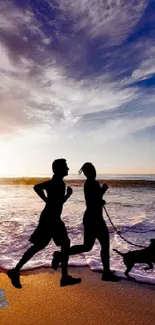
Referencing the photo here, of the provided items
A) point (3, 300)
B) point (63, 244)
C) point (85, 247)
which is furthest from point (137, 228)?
point (3, 300)

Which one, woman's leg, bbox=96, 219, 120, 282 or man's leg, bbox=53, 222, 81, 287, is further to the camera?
woman's leg, bbox=96, 219, 120, 282

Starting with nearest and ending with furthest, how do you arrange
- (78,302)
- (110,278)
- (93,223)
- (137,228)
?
1. (78,302)
2. (93,223)
3. (110,278)
4. (137,228)

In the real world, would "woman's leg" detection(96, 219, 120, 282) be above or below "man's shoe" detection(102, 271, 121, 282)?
above

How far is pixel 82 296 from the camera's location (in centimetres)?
422

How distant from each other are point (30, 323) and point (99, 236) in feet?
5.30

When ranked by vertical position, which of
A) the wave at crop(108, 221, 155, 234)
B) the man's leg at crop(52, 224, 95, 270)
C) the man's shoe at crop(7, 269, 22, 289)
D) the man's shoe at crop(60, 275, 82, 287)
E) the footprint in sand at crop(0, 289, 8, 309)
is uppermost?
the man's leg at crop(52, 224, 95, 270)

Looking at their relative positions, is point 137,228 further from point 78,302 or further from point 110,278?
point 78,302

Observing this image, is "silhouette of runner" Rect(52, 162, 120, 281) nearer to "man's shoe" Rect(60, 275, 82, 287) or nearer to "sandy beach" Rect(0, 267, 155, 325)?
"man's shoe" Rect(60, 275, 82, 287)

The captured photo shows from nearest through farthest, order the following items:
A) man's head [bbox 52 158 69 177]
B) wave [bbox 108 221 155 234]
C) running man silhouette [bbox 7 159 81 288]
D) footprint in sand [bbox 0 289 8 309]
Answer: footprint in sand [bbox 0 289 8 309], running man silhouette [bbox 7 159 81 288], man's head [bbox 52 158 69 177], wave [bbox 108 221 155 234]

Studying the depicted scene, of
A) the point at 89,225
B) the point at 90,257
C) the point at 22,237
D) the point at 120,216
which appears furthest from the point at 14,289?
the point at 120,216

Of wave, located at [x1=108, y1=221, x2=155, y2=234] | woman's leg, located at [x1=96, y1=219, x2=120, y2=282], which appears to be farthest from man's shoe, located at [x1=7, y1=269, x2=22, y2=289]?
wave, located at [x1=108, y1=221, x2=155, y2=234]

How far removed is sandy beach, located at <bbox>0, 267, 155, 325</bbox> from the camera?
354cm

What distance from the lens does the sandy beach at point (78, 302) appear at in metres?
3.54

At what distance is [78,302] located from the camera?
13.1 feet
